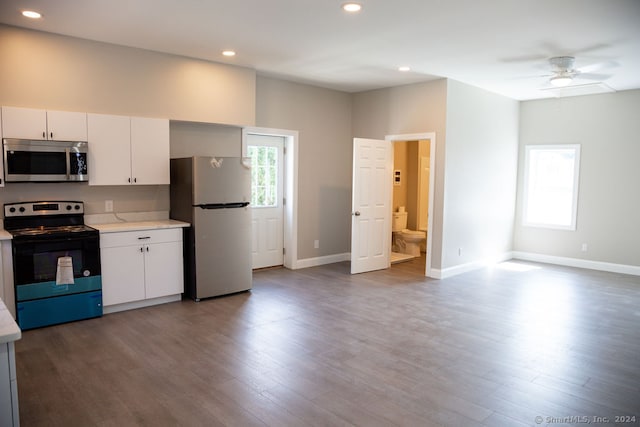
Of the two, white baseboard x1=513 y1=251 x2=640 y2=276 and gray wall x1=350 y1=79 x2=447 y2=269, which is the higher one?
gray wall x1=350 y1=79 x2=447 y2=269

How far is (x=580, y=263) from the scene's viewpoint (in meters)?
7.23

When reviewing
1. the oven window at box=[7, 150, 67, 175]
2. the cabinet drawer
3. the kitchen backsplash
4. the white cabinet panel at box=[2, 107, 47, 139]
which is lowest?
the cabinet drawer

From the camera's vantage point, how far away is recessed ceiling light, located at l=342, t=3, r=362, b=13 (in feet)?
11.1

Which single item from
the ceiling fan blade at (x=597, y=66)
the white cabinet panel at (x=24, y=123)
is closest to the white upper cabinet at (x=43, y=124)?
the white cabinet panel at (x=24, y=123)

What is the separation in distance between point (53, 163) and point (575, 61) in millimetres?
5572

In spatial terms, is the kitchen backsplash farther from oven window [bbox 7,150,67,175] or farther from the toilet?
the toilet

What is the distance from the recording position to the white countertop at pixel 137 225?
4387 mm

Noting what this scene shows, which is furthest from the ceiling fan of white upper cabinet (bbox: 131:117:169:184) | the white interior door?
white upper cabinet (bbox: 131:117:169:184)

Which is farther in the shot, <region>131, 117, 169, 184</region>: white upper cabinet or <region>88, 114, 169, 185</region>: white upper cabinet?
<region>131, 117, 169, 184</region>: white upper cabinet

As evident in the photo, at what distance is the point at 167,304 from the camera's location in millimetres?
4836

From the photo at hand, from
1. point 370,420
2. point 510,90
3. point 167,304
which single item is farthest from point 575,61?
point 167,304

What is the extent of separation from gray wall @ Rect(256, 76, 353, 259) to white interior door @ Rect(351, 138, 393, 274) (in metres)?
0.79

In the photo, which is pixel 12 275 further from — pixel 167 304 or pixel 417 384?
pixel 417 384

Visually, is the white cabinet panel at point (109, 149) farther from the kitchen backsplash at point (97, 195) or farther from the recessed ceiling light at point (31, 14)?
the recessed ceiling light at point (31, 14)
